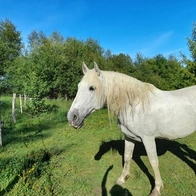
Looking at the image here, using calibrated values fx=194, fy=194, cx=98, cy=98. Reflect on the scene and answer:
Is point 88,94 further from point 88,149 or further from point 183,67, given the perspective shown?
point 183,67

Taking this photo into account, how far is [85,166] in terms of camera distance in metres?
4.40

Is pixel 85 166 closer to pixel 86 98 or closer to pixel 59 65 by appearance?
pixel 86 98

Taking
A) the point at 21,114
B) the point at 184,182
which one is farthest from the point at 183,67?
the point at 184,182

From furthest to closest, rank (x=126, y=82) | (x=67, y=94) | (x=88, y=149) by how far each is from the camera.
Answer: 1. (x=67, y=94)
2. (x=88, y=149)
3. (x=126, y=82)

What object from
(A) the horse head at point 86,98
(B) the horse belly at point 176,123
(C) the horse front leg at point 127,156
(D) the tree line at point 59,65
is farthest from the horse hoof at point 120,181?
(D) the tree line at point 59,65

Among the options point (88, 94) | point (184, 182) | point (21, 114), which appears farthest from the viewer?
point (21, 114)

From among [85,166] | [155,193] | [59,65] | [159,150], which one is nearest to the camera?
[155,193]

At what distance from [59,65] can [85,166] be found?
17481mm

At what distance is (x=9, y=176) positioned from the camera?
3.75 m

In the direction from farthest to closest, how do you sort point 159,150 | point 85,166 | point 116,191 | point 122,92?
1. point 159,150
2. point 85,166
3. point 116,191
4. point 122,92

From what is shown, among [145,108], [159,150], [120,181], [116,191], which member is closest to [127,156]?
[120,181]

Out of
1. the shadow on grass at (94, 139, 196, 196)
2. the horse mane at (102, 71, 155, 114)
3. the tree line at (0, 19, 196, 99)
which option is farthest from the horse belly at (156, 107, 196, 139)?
the tree line at (0, 19, 196, 99)

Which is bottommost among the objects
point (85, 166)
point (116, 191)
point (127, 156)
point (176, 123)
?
point (116, 191)

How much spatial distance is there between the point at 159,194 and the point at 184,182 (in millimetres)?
746
